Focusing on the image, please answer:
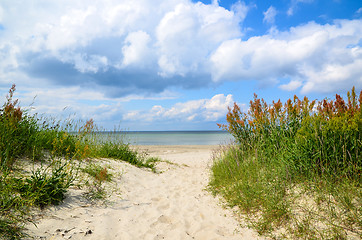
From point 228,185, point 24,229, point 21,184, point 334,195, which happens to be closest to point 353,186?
point 334,195

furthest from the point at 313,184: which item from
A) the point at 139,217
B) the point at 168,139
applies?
the point at 168,139

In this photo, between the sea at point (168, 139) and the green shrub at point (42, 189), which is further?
the sea at point (168, 139)

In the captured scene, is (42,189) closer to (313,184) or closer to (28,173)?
(28,173)

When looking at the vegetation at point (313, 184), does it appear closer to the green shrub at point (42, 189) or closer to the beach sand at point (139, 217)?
the beach sand at point (139, 217)

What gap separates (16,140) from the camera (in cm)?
513

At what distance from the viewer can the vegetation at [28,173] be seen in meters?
3.37

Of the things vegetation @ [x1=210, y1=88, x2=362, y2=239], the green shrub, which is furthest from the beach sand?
vegetation @ [x1=210, y1=88, x2=362, y2=239]

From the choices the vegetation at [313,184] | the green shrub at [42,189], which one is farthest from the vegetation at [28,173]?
the vegetation at [313,184]

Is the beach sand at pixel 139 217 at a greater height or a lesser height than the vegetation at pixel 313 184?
lesser

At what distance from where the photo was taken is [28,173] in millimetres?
4688

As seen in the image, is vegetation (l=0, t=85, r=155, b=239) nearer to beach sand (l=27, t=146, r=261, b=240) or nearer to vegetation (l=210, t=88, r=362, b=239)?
beach sand (l=27, t=146, r=261, b=240)

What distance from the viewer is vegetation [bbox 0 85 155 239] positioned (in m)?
3.37

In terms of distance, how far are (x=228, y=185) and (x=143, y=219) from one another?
240cm

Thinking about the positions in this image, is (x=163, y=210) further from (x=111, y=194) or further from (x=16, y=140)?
(x=16, y=140)
